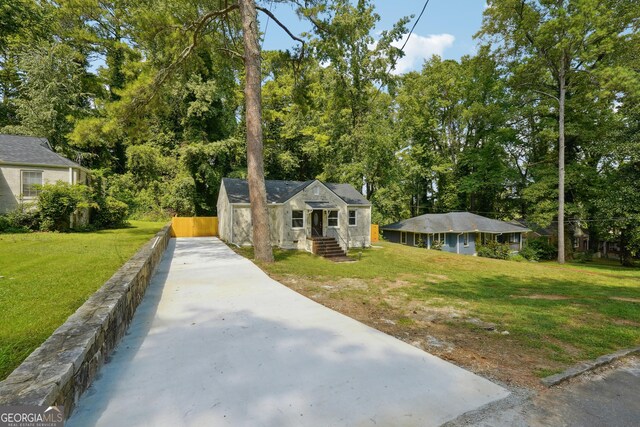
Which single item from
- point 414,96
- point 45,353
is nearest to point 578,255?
point 414,96

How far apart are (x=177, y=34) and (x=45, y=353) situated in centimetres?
1178

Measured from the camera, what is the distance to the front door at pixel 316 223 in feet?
55.4

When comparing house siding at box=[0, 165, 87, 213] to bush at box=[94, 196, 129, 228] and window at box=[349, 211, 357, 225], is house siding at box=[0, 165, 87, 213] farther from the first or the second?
window at box=[349, 211, 357, 225]

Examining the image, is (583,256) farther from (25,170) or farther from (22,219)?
(25,170)

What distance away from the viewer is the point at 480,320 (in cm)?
517

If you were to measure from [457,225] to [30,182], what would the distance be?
28.9 meters

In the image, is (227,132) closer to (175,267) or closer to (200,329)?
(175,267)

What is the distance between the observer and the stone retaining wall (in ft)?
6.60

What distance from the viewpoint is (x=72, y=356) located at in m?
2.48

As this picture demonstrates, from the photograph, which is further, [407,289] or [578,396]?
[407,289]

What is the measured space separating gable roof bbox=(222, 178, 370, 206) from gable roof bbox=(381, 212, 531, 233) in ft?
30.2

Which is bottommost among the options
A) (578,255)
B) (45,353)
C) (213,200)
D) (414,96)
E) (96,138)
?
(578,255)

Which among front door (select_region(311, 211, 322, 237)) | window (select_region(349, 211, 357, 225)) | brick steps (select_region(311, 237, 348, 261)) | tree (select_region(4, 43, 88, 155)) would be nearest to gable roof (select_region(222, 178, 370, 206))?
A: window (select_region(349, 211, 357, 225))

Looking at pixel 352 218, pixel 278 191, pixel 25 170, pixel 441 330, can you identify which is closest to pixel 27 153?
pixel 25 170
